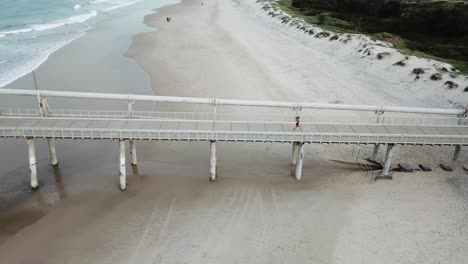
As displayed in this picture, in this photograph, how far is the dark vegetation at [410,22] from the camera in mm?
50000

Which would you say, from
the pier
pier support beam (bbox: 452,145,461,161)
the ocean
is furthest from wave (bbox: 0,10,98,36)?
pier support beam (bbox: 452,145,461,161)

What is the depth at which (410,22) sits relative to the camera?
203ft

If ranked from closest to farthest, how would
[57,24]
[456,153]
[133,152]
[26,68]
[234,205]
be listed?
[234,205]
[133,152]
[456,153]
[26,68]
[57,24]

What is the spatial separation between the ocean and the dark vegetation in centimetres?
4038

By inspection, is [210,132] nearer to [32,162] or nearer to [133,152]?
[133,152]

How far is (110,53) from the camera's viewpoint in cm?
5300

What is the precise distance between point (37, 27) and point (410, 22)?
201 feet

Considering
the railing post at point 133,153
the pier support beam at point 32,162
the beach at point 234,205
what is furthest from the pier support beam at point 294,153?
the pier support beam at point 32,162

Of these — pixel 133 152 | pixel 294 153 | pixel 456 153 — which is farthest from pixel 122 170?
pixel 456 153

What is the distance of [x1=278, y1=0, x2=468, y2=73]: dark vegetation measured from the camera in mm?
50000

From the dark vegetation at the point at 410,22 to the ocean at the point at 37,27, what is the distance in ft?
132

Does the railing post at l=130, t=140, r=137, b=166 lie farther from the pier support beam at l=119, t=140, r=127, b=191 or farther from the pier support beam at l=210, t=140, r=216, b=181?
the pier support beam at l=210, t=140, r=216, b=181

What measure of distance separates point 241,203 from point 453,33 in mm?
48226

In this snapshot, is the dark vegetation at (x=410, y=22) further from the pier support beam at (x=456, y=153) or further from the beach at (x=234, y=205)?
the pier support beam at (x=456, y=153)
